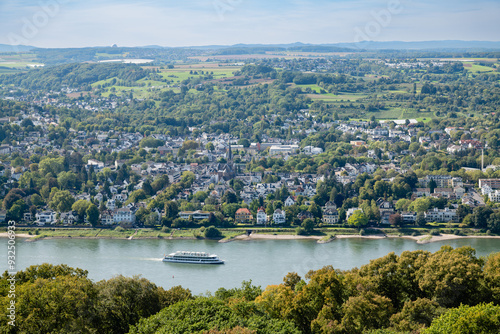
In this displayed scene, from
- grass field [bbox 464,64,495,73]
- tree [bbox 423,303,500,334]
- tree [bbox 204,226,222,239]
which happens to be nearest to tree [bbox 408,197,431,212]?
tree [bbox 204,226,222,239]

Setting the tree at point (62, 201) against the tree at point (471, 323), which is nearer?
the tree at point (471, 323)

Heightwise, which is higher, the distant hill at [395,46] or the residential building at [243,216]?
the distant hill at [395,46]

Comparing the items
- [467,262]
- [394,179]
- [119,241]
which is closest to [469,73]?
[394,179]

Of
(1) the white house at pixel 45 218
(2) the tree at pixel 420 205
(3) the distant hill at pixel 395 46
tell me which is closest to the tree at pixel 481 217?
(2) the tree at pixel 420 205

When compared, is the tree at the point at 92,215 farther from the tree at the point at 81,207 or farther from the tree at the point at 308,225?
the tree at the point at 308,225

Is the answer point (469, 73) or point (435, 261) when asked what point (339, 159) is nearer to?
point (435, 261)

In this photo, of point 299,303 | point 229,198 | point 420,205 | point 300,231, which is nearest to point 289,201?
point 229,198

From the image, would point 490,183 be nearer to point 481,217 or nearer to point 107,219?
point 481,217
